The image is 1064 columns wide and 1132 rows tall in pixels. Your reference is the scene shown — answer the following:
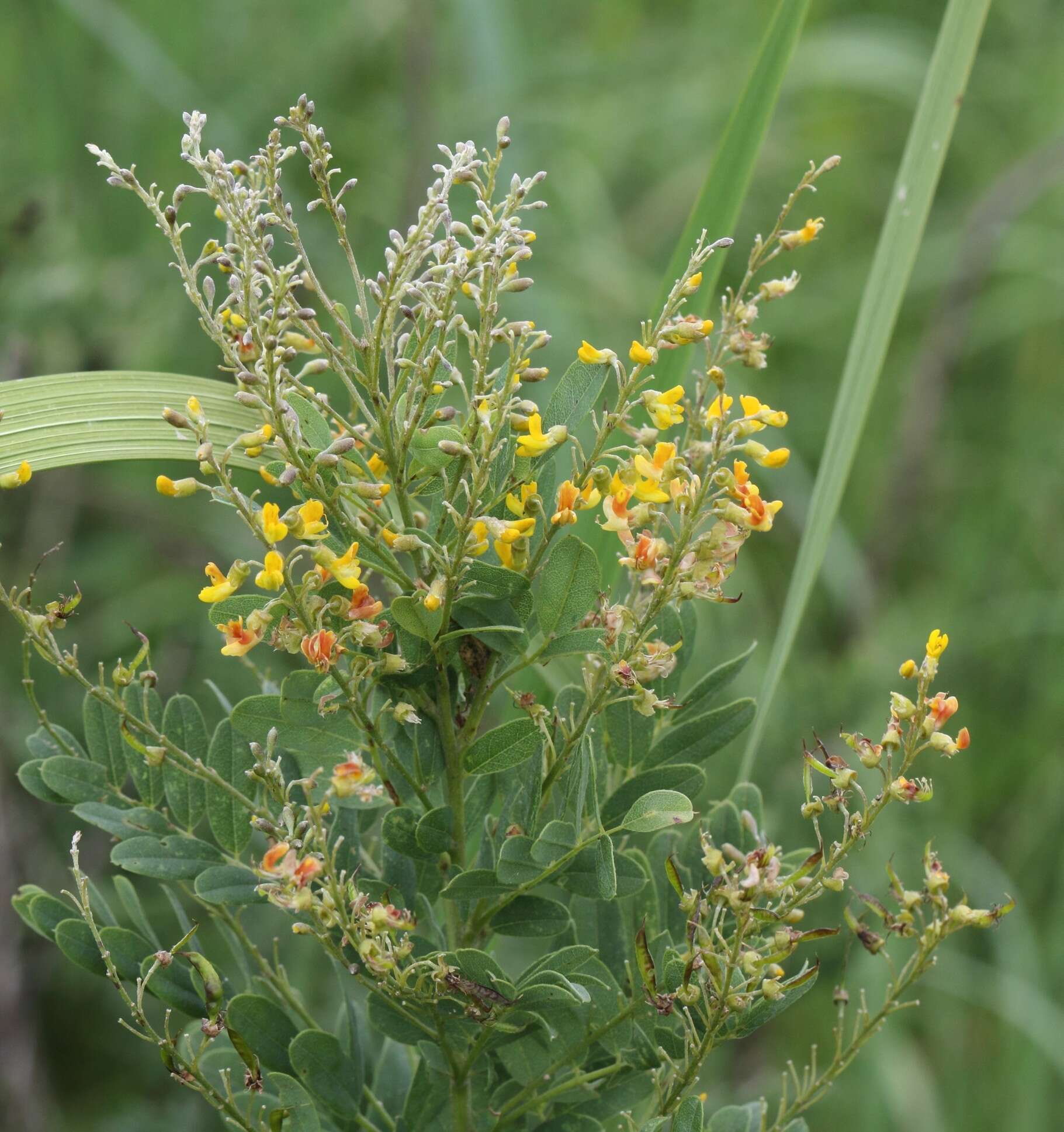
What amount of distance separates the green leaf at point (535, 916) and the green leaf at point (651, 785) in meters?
0.06

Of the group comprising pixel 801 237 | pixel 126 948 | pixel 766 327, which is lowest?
pixel 126 948

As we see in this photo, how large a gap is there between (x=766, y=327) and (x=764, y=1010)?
80.1 inches

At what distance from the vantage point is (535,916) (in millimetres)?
652

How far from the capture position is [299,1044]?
649 millimetres

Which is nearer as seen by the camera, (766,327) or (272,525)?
(272,525)

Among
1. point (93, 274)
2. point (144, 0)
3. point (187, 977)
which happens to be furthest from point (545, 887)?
point (144, 0)

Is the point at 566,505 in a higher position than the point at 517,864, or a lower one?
higher

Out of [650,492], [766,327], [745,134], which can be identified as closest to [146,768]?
[650,492]

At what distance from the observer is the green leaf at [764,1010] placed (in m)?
0.58

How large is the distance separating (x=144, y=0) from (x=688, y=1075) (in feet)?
7.05

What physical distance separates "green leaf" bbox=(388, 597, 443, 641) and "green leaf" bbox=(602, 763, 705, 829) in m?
0.16

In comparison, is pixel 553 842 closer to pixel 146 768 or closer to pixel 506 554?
pixel 506 554

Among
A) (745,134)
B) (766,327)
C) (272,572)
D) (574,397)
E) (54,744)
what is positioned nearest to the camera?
(272,572)

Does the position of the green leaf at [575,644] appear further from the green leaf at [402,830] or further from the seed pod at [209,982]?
the seed pod at [209,982]
